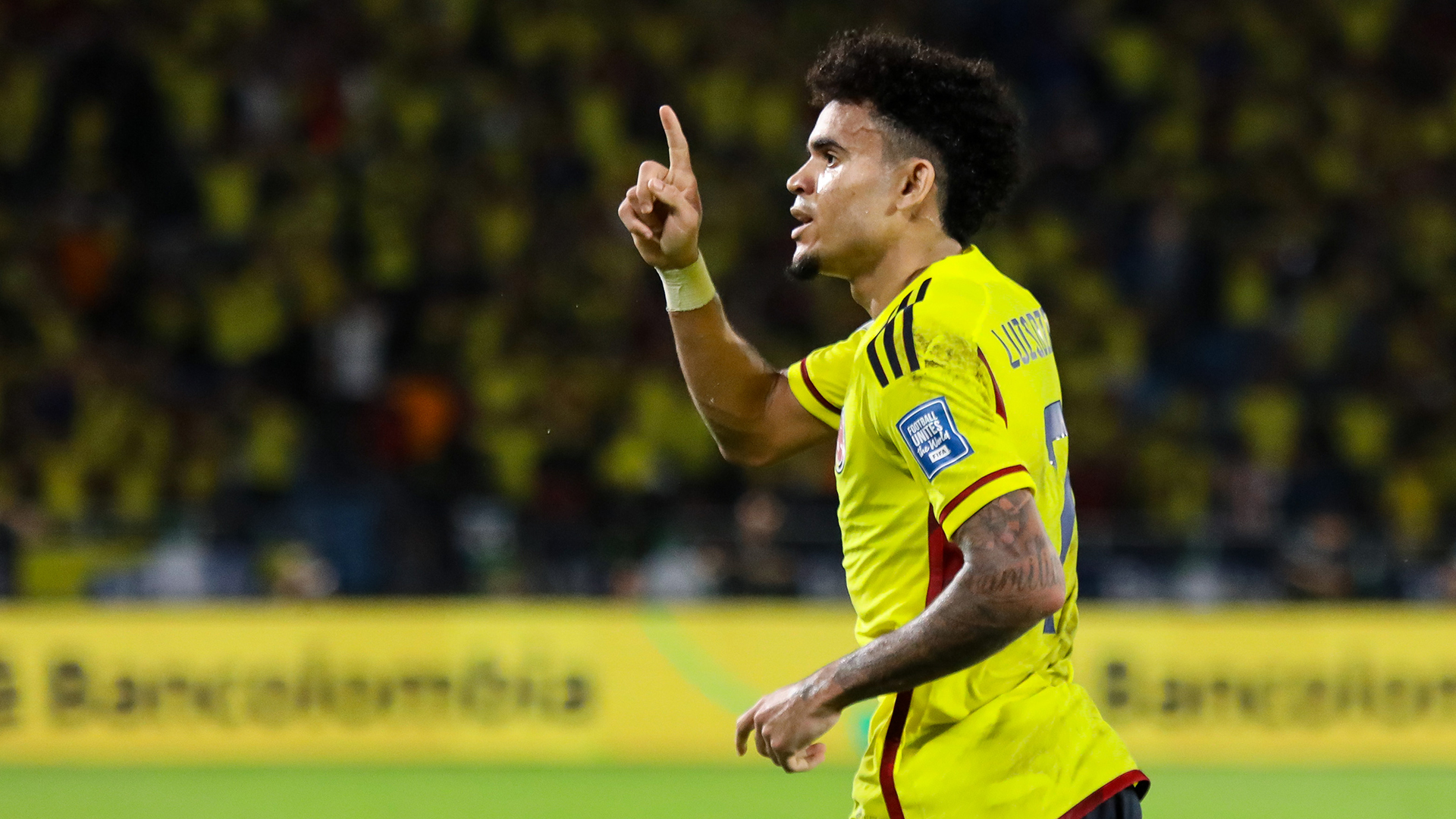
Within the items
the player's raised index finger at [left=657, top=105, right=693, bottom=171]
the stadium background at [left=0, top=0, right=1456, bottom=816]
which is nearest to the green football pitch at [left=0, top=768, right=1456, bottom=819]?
the stadium background at [left=0, top=0, right=1456, bottom=816]

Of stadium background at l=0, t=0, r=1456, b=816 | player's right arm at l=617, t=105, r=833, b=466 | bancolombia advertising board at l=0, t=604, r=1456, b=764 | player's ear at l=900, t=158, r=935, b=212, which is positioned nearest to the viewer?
player's ear at l=900, t=158, r=935, b=212

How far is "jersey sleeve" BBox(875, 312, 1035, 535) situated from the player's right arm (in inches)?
38.0

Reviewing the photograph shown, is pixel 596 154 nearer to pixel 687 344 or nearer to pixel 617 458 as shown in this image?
pixel 617 458

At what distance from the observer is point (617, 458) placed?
12594 millimetres

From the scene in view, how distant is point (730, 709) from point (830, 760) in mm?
672

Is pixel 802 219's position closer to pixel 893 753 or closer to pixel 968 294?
pixel 968 294

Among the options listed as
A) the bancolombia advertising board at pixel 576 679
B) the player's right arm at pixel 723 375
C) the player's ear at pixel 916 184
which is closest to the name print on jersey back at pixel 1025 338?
the player's ear at pixel 916 184

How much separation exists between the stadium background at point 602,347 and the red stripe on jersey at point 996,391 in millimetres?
6450

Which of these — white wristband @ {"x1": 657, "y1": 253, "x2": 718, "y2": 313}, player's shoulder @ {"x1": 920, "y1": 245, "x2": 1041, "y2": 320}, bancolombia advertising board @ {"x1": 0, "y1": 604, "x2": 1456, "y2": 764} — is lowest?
bancolombia advertising board @ {"x1": 0, "y1": 604, "x2": 1456, "y2": 764}

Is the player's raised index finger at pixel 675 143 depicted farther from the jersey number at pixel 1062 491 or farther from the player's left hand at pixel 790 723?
the player's left hand at pixel 790 723

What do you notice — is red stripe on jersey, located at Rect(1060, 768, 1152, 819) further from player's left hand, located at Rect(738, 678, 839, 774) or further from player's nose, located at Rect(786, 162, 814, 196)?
player's nose, located at Rect(786, 162, 814, 196)

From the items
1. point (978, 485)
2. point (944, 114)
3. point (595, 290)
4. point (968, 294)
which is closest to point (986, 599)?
point (978, 485)

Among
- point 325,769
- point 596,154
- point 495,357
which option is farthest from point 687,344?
point 596,154

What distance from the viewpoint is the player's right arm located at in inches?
150
